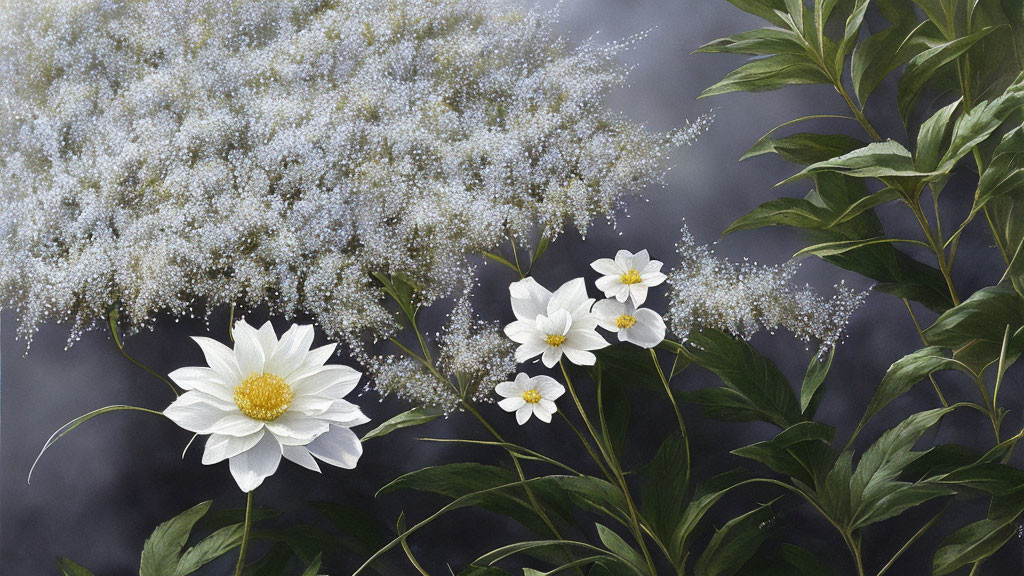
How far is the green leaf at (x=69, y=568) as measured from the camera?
0.76m

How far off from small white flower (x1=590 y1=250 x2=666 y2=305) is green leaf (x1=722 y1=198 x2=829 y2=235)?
0.10 m

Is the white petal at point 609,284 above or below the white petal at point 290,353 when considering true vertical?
below

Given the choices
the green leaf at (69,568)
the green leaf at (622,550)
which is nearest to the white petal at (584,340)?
the green leaf at (622,550)

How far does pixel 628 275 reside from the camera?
27.9 inches

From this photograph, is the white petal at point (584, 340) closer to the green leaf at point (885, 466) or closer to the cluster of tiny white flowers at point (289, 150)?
the cluster of tiny white flowers at point (289, 150)

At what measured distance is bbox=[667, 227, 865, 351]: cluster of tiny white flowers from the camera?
2.29ft

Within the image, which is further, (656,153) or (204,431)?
(656,153)

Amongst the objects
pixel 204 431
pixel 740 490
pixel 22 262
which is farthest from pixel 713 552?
pixel 22 262

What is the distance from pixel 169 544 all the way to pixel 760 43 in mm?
912

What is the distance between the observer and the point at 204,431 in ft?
1.93

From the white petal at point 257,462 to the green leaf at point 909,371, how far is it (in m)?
0.62

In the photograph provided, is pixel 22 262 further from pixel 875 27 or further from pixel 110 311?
pixel 875 27

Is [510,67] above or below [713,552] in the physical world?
above

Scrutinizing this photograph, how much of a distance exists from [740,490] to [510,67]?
0.56 m
